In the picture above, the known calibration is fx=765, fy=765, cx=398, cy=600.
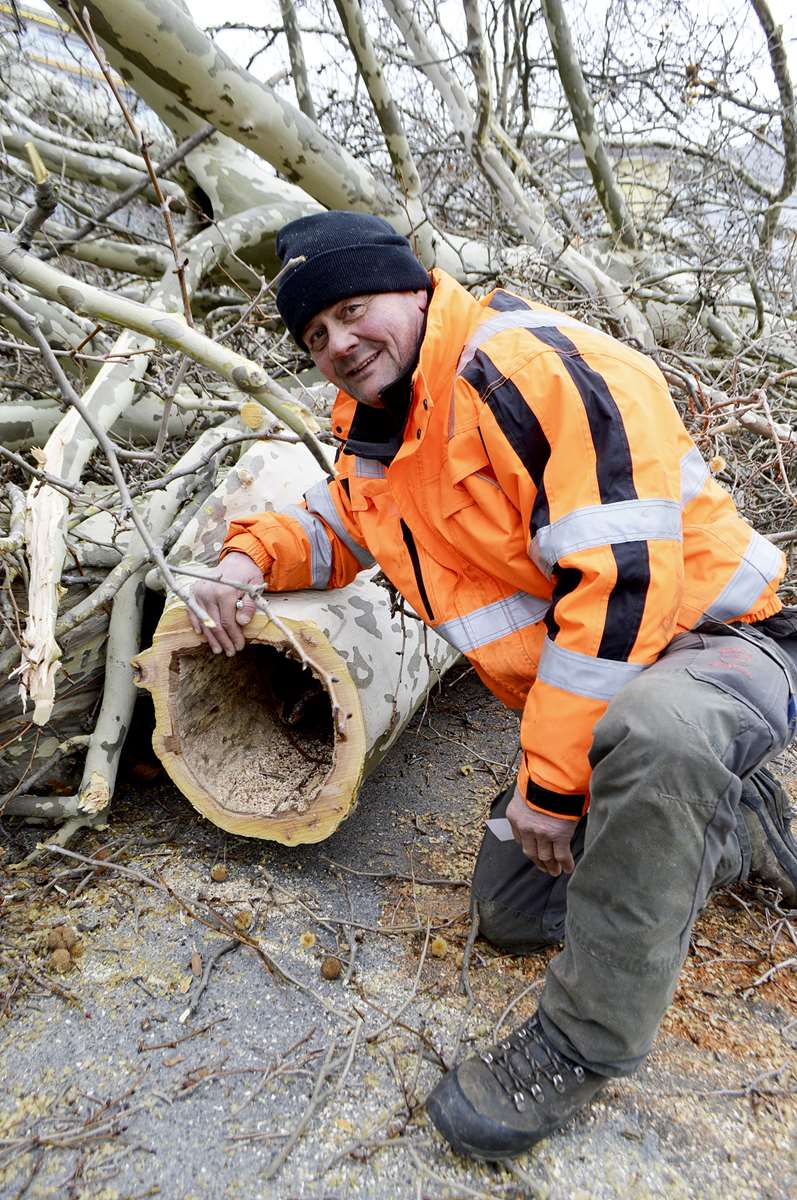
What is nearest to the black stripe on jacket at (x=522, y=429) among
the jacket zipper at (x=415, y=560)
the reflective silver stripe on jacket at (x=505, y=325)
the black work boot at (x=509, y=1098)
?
the reflective silver stripe on jacket at (x=505, y=325)

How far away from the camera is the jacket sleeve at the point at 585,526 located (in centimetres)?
147

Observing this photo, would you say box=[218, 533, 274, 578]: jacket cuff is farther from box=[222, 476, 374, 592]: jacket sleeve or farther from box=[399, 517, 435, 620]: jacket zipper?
box=[399, 517, 435, 620]: jacket zipper

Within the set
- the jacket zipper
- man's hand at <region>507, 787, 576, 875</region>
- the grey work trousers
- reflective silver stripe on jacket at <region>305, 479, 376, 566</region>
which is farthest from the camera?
reflective silver stripe on jacket at <region>305, 479, 376, 566</region>

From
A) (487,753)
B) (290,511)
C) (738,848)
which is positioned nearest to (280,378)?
(290,511)

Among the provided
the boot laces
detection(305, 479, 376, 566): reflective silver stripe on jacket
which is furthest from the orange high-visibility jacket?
the boot laces

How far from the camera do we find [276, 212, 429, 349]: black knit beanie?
68.5 inches

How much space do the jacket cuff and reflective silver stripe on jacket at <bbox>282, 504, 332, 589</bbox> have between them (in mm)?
130

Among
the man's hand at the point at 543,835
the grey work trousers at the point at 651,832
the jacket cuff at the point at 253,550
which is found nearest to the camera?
the grey work trousers at the point at 651,832

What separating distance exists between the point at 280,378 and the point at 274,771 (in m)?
2.04

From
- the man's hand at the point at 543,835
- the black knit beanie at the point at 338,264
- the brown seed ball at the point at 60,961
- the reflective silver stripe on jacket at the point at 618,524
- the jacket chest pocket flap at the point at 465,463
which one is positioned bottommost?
the brown seed ball at the point at 60,961

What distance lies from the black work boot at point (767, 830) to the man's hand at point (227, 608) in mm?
1339

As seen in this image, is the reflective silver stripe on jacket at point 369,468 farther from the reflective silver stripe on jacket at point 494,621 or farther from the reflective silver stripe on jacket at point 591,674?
the reflective silver stripe on jacket at point 591,674

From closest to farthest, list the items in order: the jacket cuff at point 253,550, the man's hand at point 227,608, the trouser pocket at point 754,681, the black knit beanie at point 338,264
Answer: the trouser pocket at point 754,681, the black knit beanie at point 338,264, the man's hand at point 227,608, the jacket cuff at point 253,550

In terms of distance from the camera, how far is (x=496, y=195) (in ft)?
14.1
